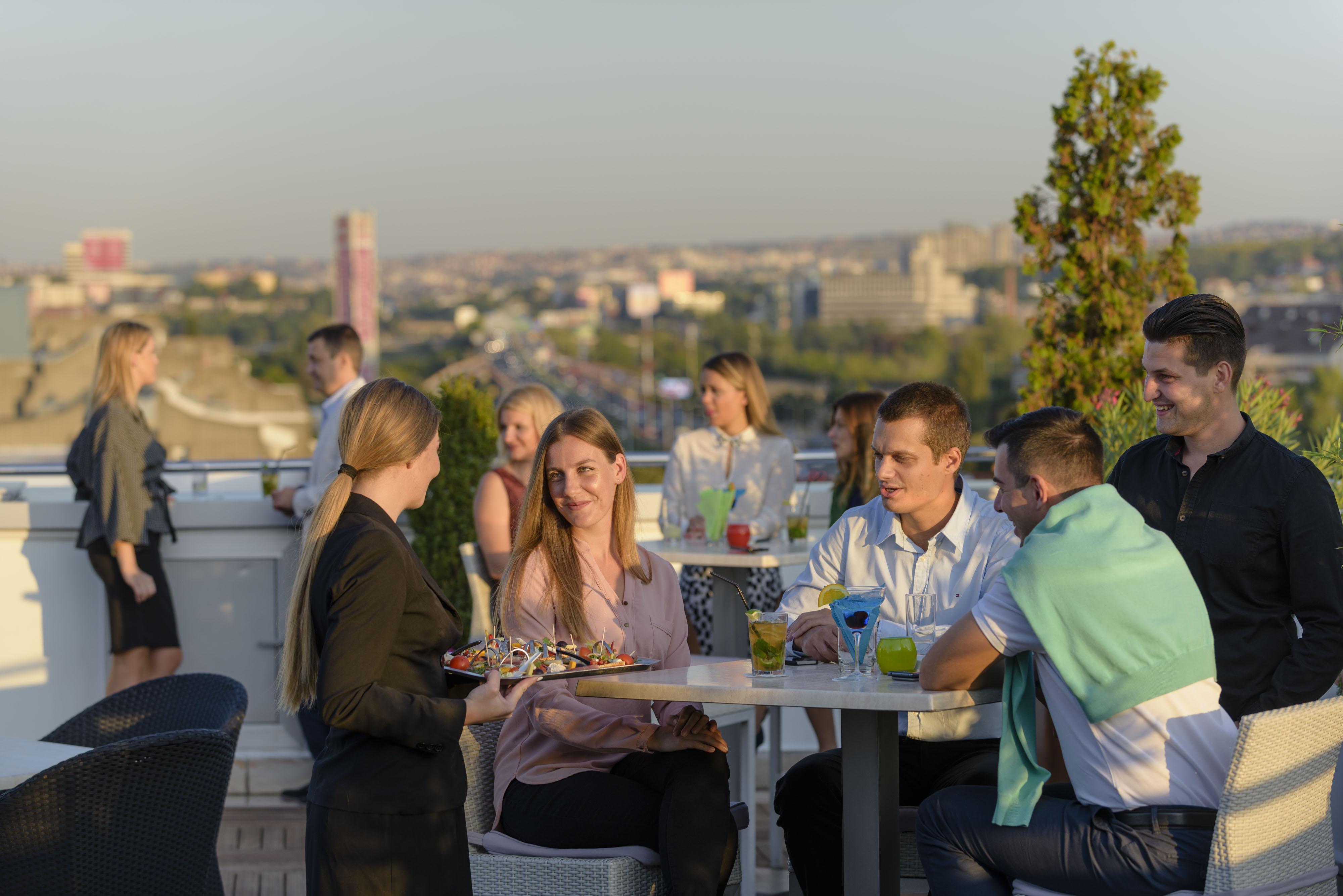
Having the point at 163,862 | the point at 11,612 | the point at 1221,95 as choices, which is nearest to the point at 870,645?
the point at 163,862

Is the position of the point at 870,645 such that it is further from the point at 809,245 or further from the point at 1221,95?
the point at 809,245

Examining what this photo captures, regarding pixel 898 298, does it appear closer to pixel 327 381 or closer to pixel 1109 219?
pixel 1109 219

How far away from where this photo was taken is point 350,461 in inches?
81.0

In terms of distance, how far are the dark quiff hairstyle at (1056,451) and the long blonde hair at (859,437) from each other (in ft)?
6.71

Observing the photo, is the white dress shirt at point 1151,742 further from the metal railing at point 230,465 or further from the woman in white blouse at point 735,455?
the metal railing at point 230,465

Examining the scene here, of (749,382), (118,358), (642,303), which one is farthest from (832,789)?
(642,303)

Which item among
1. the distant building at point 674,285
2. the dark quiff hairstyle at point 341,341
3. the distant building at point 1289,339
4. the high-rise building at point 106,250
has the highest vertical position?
the high-rise building at point 106,250

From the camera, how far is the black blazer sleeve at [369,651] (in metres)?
1.87

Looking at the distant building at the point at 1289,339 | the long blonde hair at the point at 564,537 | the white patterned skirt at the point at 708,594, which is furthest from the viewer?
the distant building at the point at 1289,339

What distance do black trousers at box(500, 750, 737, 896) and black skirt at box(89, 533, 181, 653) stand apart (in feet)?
8.49

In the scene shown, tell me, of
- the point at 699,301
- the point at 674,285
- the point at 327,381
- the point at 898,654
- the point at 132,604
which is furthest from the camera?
the point at 674,285

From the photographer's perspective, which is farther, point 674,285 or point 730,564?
point 674,285

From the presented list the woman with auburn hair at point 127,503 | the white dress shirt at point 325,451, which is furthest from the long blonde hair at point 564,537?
the woman with auburn hair at point 127,503

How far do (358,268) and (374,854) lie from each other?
7717 centimetres
